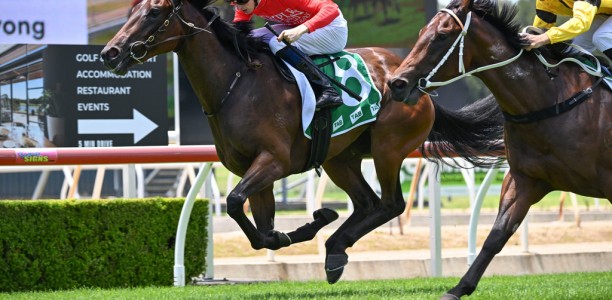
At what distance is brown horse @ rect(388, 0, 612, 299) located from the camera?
5.48m

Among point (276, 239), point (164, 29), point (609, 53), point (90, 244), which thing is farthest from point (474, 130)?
point (90, 244)

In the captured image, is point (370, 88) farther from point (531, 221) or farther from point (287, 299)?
point (531, 221)

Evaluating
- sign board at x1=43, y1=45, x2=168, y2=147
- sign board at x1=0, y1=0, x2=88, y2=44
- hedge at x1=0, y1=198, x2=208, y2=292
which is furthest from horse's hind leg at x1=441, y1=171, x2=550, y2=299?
sign board at x1=0, y1=0, x2=88, y2=44

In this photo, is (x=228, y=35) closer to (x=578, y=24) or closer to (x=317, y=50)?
(x=317, y=50)

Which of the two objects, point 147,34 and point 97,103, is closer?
point 147,34

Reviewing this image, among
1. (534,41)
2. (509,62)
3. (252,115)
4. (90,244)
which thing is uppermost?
(534,41)

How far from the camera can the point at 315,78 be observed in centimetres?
662

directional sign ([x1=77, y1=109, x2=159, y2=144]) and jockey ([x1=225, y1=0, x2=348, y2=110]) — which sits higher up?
jockey ([x1=225, y1=0, x2=348, y2=110])

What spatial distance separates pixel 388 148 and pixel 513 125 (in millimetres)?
1387

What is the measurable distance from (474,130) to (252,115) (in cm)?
177

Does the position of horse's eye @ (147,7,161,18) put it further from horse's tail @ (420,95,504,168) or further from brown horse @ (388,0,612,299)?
horse's tail @ (420,95,504,168)

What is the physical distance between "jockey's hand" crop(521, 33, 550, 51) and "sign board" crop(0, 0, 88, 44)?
4036 mm

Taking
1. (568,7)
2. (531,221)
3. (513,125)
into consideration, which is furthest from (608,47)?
(531,221)

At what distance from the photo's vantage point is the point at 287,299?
20.4 feet
